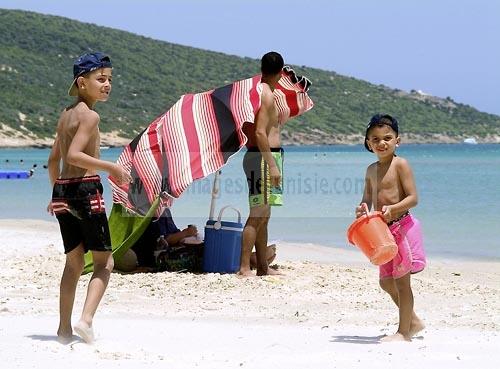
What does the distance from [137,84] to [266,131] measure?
79658 mm

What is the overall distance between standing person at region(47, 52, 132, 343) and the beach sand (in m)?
0.22

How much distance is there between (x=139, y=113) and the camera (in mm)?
81125

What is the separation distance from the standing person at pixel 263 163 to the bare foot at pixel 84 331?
2907 mm

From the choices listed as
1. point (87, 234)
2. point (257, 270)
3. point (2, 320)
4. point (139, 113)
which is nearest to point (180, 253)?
point (257, 270)

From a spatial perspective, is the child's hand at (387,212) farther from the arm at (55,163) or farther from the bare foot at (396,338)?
the arm at (55,163)

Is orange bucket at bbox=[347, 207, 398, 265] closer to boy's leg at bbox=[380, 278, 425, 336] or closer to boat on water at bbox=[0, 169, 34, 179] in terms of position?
boy's leg at bbox=[380, 278, 425, 336]

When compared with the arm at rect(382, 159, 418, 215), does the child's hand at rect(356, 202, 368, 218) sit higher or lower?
lower

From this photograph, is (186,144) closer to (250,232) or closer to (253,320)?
(250,232)

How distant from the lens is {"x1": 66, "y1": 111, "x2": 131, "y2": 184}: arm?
191 inches

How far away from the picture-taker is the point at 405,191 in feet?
17.5

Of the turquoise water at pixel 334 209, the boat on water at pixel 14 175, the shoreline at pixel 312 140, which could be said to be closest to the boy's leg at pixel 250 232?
the turquoise water at pixel 334 209

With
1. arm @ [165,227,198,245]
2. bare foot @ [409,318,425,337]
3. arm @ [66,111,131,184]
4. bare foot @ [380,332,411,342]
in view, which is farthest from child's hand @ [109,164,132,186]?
arm @ [165,227,198,245]

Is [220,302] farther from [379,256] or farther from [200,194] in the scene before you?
[200,194]

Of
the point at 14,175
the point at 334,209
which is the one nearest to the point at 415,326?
the point at 334,209
